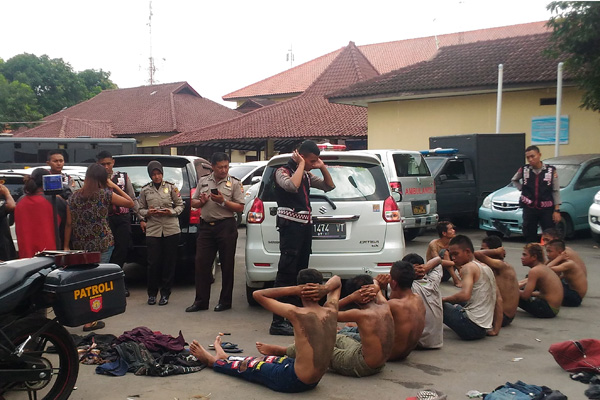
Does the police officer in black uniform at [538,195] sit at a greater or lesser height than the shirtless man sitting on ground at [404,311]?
greater

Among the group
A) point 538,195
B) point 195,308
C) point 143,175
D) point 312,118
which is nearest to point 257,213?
point 195,308

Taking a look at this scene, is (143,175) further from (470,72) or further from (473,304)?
(470,72)

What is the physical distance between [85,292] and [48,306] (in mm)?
265

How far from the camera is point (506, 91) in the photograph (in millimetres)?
20297

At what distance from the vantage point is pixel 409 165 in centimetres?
1343

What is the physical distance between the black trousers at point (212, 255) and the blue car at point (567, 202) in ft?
25.1

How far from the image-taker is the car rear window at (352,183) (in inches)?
289

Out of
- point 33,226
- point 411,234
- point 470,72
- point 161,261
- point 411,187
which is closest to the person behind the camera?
point 33,226

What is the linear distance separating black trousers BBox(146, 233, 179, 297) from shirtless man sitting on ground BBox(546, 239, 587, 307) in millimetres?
4469

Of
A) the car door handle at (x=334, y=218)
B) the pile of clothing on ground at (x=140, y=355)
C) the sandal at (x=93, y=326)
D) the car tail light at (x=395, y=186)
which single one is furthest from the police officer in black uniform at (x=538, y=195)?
the sandal at (x=93, y=326)

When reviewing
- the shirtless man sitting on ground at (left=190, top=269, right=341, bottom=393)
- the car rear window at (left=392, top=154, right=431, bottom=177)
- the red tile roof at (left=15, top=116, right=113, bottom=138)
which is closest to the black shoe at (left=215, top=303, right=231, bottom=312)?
the shirtless man sitting on ground at (left=190, top=269, right=341, bottom=393)

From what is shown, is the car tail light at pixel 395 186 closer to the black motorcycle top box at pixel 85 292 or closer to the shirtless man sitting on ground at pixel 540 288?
the shirtless man sitting on ground at pixel 540 288

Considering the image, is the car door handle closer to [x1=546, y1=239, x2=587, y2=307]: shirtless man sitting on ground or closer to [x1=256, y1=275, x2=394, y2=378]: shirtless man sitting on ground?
[x1=256, y1=275, x2=394, y2=378]: shirtless man sitting on ground

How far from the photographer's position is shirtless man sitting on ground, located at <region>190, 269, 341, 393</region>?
473cm
